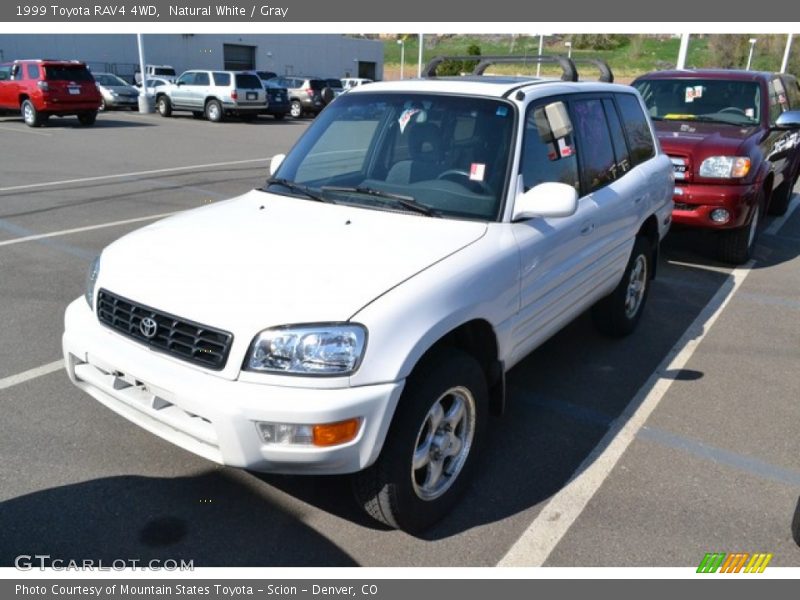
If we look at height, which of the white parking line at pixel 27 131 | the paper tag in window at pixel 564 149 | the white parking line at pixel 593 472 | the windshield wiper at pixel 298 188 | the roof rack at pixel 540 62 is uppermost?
the roof rack at pixel 540 62

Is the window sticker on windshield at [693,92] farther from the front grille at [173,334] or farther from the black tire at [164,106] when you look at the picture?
the black tire at [164,106]

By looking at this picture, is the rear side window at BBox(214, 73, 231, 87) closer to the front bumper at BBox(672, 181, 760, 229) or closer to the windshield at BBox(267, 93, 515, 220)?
the front bumper at BBox(672, 181, 760, 229)

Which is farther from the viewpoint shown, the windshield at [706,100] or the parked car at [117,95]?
the parked car at [117,95]

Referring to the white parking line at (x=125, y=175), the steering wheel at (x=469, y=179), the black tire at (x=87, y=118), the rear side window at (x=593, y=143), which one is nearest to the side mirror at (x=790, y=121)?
the rear side window at (x=593, y=143)

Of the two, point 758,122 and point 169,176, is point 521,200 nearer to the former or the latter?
point 758,122

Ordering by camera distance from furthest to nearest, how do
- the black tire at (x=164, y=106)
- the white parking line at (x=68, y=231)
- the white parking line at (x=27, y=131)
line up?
the black tire at (x=164, y=106), the white parking line at (x=27, y=131), the white parking line at (x=68, y=231)

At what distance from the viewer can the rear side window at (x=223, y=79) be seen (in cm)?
2372

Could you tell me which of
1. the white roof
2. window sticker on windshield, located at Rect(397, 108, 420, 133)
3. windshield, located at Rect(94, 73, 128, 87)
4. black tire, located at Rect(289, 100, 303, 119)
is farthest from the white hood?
windshield, located at Rect(94, 73, 128, 87)

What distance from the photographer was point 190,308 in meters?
2.60

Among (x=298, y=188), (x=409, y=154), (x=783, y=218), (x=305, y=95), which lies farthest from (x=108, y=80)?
(x=409, y=154)

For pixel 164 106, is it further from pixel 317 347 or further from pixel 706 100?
pixel 317 347

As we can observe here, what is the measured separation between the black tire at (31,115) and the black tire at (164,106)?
5876 millimetres

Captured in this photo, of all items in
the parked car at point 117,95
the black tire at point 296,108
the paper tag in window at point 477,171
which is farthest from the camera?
the black tire at point 296,108

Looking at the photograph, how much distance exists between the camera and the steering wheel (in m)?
3.37
